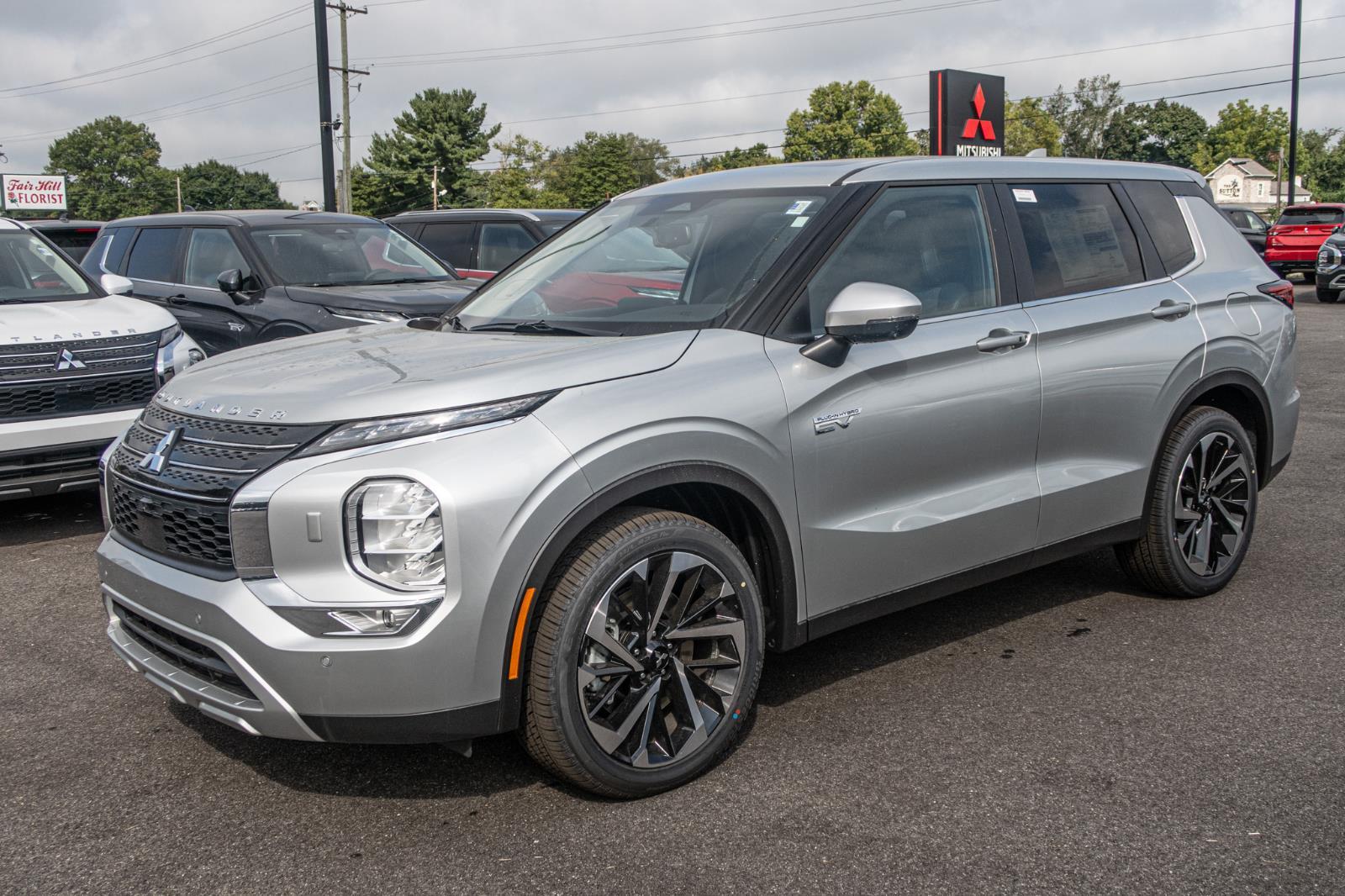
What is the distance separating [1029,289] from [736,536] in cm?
156

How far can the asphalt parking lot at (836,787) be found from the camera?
3027 millimetres

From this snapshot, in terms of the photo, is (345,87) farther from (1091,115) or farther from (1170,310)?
(1091,115)

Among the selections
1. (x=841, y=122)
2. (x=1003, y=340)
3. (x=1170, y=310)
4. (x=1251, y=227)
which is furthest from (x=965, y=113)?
(x=841, y=122)

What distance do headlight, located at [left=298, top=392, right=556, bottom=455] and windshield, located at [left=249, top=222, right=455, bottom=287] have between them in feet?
20.6

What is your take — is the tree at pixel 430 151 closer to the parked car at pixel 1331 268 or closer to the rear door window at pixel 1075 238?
the parked car at pixel 1331 268

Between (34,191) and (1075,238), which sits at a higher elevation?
(34,191)

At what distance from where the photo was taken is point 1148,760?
3.61 m

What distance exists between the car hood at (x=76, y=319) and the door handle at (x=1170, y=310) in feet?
17.5

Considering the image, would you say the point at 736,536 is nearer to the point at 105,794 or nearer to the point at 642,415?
the point at 642,415

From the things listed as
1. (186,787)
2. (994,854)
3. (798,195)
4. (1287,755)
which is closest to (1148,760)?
(1287,755)

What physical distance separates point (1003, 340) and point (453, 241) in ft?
31.4

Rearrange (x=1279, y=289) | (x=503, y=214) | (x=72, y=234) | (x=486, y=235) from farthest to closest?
(x=72, y=234)
(x=486, y=235)
(x=503, y=214)
(x=1279, y=289)

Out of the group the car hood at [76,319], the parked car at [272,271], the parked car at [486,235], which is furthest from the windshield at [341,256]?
the parked car at [486,235]

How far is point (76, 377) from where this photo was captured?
643 cm
